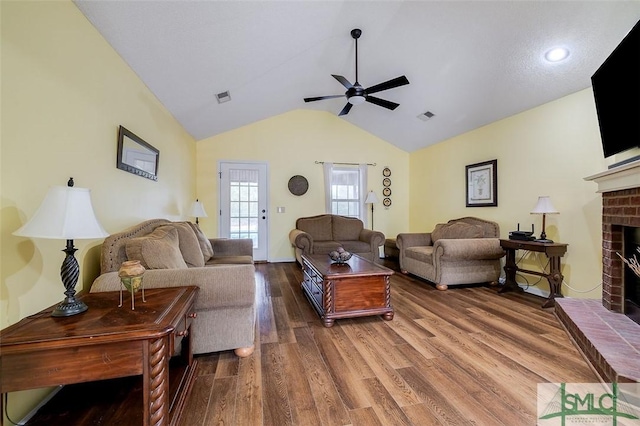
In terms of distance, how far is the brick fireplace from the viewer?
1552 millimetres

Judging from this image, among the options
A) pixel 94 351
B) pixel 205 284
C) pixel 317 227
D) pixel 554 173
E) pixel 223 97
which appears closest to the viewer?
pixel 94 351

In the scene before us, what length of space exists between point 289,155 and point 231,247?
2.43 meters

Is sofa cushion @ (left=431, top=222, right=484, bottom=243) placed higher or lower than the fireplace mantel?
lower

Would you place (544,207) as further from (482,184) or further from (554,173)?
(482,184)

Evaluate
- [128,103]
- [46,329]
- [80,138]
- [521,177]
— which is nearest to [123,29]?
[128,103]

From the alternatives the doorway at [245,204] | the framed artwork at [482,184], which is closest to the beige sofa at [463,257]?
the framed artwork at [482,184]

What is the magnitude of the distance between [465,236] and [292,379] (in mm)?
3389

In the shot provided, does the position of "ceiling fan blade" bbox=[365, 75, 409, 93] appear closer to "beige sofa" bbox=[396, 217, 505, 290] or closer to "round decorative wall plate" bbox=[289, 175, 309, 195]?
"beige sofa" bbox=[396, 217, 505, 290]

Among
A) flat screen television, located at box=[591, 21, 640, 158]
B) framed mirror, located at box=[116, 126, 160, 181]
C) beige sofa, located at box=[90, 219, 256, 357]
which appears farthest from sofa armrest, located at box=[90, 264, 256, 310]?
flat screen television, located at box=[591, 21, 640, 158]

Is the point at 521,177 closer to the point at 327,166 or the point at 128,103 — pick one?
the point at 327,166

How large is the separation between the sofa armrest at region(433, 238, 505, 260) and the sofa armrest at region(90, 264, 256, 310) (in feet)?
8.73

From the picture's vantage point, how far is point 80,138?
1811 millimetres

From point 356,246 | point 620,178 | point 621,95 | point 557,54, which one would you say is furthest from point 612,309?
point 356,246

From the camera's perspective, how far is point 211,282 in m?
1.78
